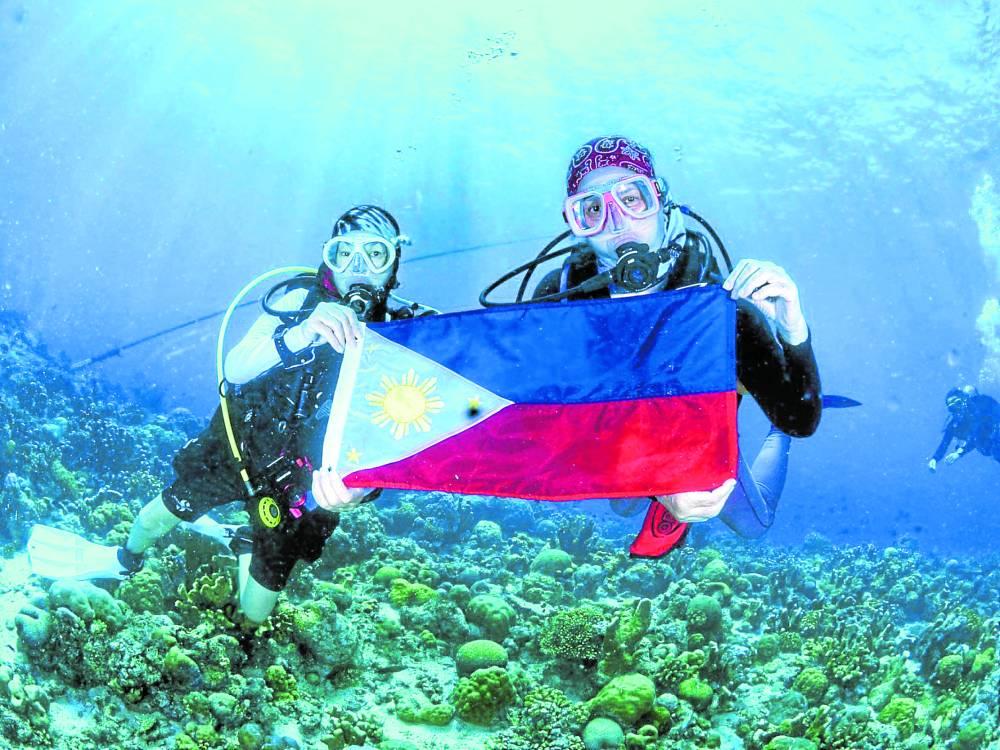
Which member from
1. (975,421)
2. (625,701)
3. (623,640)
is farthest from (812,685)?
(975,421)

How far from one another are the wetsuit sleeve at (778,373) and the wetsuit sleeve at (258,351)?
8.91 ft

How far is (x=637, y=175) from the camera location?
414cm

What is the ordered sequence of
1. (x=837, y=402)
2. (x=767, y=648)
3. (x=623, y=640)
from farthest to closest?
(x=767, y=648) < (x=623, y=640) < (x=837, y=402)

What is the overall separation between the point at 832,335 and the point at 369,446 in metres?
56.7

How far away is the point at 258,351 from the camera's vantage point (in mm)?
4180

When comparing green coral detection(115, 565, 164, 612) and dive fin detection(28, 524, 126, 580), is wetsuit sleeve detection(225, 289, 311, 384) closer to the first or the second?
dive fin detection(28, 524, 126, 580)

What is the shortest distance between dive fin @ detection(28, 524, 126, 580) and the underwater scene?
5 cm

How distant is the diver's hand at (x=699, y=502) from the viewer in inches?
157

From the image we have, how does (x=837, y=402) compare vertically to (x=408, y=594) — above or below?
above

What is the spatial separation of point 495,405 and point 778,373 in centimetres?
173

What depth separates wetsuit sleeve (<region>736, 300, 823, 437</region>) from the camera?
3842 mm

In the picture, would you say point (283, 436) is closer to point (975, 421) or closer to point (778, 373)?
point (778, 373)

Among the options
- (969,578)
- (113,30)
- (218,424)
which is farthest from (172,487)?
(969,578)

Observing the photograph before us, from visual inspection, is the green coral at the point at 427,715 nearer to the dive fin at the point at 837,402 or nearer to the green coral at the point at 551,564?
the green coral at the point at 551,564
